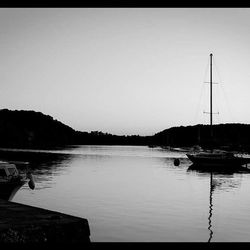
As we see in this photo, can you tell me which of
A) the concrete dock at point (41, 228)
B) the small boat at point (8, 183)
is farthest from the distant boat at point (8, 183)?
the concrete dock at point (41, 228)

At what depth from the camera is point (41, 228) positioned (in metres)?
10.8

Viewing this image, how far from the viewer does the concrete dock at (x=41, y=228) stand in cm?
1030

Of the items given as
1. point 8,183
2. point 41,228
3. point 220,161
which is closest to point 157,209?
point 8,183

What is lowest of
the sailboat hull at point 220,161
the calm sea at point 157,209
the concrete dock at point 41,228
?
the calm sea at point 157,209

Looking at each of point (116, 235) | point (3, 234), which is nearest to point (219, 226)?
point (116, 235)

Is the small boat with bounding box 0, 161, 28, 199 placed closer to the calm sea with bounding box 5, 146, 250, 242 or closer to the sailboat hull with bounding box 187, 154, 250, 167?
the calm sea with bounding box 5, 146, 250, 242

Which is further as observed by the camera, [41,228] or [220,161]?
[220,161]

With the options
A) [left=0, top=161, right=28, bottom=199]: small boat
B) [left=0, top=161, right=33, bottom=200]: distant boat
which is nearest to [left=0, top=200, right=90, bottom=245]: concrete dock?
[left=0, top=161, right=33, bottom=200]: distant boat

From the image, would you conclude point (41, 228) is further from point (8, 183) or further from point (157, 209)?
point (157, 209)

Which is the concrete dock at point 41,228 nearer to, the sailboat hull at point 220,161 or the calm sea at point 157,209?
the calm sea at point 157,209

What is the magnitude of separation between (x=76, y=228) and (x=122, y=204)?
23.6m

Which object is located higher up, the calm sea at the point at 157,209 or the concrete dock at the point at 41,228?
the concrete dock at the point at 41,228
